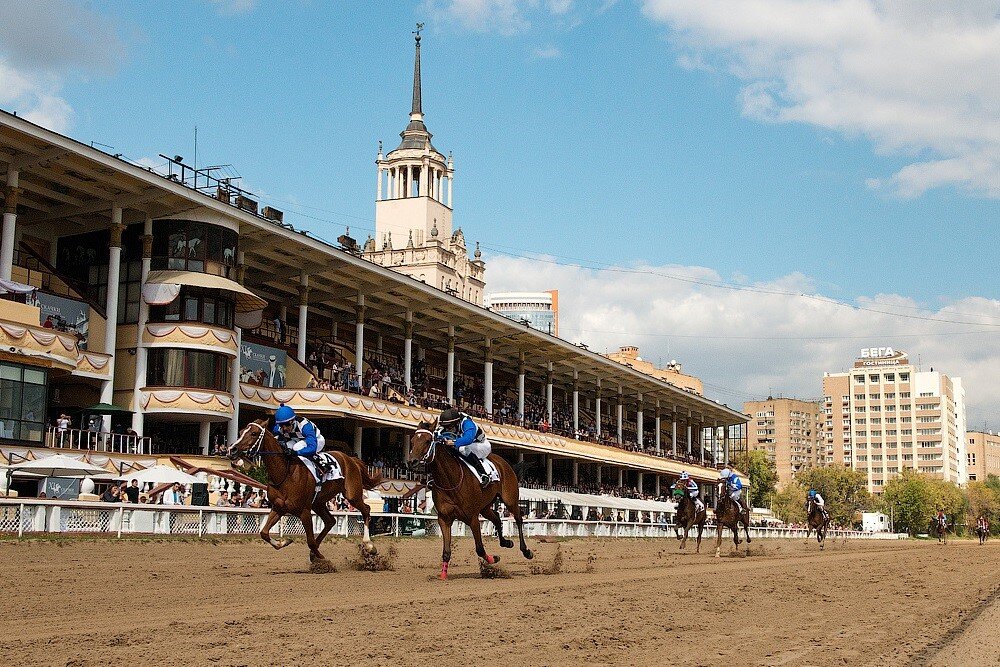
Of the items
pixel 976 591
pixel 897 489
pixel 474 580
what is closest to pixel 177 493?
pixel 474 580

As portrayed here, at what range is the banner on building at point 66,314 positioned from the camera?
38.1 m

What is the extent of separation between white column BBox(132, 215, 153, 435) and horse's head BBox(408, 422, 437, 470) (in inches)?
1003

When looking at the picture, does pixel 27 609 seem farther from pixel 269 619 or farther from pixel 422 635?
pixel 422 635

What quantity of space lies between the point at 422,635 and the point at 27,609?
458cm

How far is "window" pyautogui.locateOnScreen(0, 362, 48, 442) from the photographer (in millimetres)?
33969

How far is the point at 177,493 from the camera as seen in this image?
3250 centimetres

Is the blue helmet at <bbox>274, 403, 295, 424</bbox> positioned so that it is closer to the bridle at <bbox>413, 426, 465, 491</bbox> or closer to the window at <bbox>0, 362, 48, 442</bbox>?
the bridle at <bbox>413, 426, 465, 491</bbox>

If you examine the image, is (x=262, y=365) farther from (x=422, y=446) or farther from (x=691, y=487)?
(x=422, y=446)

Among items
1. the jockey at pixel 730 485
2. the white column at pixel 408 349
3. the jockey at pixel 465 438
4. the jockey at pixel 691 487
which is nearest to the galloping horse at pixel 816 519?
the jockey at pixel 691 487

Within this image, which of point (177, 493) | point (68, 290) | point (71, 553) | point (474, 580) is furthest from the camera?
point (68, 290)

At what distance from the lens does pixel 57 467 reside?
96.8ft

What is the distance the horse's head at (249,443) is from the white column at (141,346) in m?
24.0

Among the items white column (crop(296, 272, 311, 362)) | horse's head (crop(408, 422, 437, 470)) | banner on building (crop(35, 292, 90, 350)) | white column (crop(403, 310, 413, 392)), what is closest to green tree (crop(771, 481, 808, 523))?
white column (crop(403, 310, 413, 392))

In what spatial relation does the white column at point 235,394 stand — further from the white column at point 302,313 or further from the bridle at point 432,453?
the bridle at point 432,453
